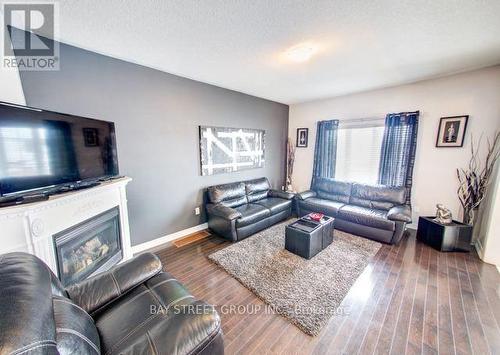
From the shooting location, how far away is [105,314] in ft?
4.04

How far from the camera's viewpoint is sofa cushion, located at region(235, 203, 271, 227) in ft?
10.1

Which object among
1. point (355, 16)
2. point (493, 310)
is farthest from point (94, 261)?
point (493, 310)

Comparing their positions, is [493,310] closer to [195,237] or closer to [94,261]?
[195,237]

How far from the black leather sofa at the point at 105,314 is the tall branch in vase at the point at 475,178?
3.74 metres

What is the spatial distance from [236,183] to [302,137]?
2223mm

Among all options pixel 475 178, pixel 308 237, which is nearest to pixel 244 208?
pixel 308 237

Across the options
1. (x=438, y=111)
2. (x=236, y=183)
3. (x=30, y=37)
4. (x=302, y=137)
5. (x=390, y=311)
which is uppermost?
(x=30, y=37)

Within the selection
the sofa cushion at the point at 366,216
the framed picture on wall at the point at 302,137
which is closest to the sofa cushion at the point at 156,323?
the sofa cushion at the point at 366,216

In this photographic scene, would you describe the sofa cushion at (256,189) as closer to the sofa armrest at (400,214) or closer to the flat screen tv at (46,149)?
the sofa armrest at (400,214)

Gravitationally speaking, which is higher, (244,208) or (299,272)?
(244,208)

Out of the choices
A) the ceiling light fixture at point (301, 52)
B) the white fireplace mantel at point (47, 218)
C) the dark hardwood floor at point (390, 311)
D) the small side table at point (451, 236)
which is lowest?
the dark hardwood floor at point (390, 311)

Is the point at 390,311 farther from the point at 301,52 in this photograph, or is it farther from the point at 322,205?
the point at 301,52

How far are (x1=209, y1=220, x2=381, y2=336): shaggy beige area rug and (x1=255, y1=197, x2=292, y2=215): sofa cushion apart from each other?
0.53 meters

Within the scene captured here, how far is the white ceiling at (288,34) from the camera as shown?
5.04 ft
